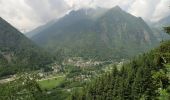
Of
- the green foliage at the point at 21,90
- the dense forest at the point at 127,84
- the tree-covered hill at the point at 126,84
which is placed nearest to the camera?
the dense forest at the point at 127,84

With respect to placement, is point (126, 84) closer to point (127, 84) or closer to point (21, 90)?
point (127, 84)

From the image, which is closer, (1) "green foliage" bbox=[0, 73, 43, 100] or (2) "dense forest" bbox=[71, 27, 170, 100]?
(2) "dense forest" bbox=[71, 27, 170, 100]

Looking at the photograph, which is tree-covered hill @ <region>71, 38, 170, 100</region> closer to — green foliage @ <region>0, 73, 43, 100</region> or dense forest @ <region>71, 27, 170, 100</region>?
dense forest @ <region>71, 27, 170, 100</region>

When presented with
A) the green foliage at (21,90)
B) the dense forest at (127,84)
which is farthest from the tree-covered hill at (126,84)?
the green foliage at (21,90)

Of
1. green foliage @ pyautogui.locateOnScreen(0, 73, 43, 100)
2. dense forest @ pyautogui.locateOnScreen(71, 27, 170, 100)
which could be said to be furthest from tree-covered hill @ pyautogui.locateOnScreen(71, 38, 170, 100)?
green foliage @ pyautogui.locateOnScreen(0, 73, 43, 100)

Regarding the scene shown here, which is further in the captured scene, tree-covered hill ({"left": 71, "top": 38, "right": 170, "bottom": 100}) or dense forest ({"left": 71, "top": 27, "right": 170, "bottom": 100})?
tree-covered hill ({"left": 71, "top": 38, "right": 170, "bottom": 100})

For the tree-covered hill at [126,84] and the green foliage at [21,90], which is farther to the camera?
the green foliage at [21,90]

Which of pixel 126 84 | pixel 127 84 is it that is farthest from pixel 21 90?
pixel 127 84

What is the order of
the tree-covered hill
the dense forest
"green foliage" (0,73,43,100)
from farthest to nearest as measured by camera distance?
"green foliage" (0,73,43,100) < the tree-covered hill < the dense forest

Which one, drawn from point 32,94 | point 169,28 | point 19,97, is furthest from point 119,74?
point 169,28

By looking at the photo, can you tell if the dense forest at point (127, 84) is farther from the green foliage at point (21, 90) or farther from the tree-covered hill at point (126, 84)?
the green foliage at point (21, 90)

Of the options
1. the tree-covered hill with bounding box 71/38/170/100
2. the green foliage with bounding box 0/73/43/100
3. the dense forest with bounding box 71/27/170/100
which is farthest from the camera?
the green foliage with bounding box 0/73/43/100
